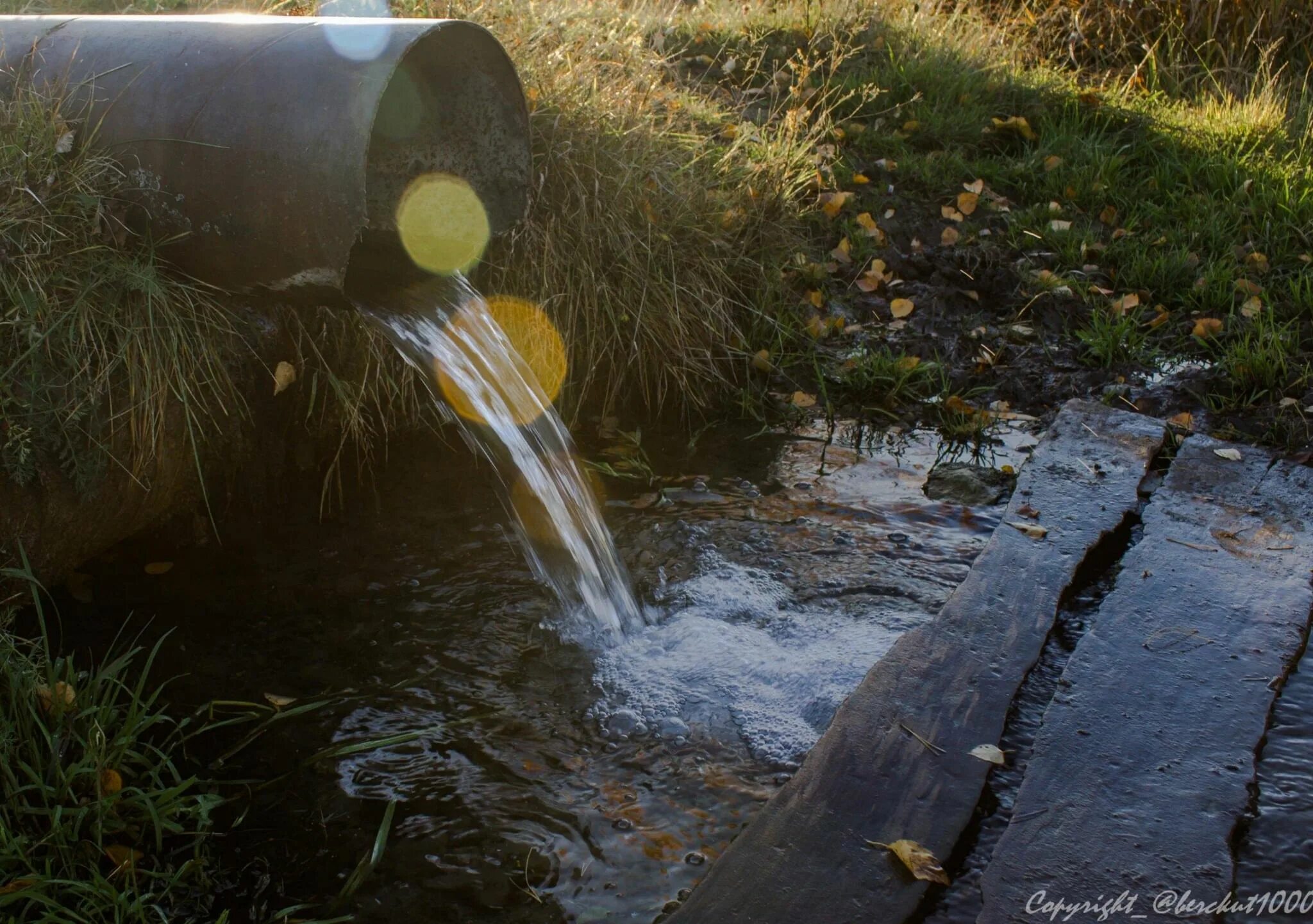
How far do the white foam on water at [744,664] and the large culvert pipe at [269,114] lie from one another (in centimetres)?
115

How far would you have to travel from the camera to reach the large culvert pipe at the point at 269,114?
2.50m

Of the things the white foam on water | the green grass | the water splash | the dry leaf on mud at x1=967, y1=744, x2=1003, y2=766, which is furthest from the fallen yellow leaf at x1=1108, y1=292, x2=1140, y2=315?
the green grass

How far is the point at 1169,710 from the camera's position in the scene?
Answer: 2186 millimetres

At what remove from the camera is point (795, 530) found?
3086 millimetres

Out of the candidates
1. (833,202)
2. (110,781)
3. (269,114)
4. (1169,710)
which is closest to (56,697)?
(110,781)

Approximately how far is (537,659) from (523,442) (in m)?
0.71

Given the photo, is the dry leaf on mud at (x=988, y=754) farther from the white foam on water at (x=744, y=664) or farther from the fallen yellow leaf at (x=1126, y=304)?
the fallen yellow leaf at (x=1126, y=304)

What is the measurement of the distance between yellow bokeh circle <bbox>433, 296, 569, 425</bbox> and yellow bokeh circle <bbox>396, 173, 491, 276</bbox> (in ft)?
0.57

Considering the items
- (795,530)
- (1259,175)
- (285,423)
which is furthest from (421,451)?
(1259,175)

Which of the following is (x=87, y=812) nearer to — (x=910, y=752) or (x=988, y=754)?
(x=910, y=752)

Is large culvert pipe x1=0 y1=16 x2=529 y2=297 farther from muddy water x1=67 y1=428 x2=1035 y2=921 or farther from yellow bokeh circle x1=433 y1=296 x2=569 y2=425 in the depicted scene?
muddy water x1=67 y1=428 x2=1035 y2=921

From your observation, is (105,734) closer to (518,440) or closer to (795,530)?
(518,440)

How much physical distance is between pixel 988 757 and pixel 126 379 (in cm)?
215

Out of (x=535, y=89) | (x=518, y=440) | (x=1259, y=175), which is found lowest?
(x=518, y=440)
